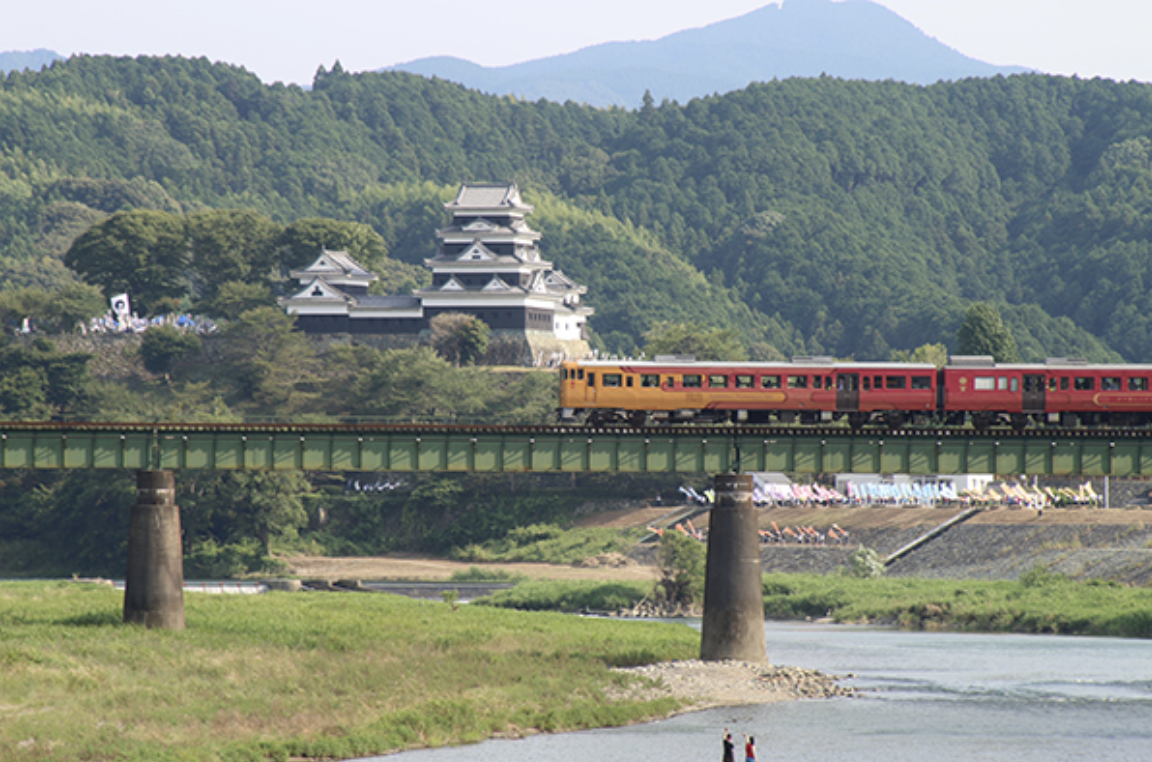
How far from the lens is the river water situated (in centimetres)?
5366

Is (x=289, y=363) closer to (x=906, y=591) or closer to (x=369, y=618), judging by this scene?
(x=906, y=591)

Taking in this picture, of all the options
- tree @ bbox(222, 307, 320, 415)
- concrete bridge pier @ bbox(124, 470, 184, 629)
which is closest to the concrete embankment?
tree @ bbox(222, 307, 320, 415)

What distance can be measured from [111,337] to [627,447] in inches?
4629

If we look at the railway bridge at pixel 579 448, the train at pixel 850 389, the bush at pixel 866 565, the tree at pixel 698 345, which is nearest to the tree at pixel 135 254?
the tree at pixel 698 345

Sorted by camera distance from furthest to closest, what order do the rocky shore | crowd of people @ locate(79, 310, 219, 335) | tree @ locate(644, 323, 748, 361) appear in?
1. crowd of people @ locate(79, 310, 219, 335)
2. tree @ locate(644, 323, 748, 361)
3. the rocky shore

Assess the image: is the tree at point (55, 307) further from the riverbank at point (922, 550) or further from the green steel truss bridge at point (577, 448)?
the green steel truss bridge at point (577, 448)

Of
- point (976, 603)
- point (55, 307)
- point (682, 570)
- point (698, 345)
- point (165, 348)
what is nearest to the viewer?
point (976, 603)

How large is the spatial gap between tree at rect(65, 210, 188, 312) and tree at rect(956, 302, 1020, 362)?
270 ft

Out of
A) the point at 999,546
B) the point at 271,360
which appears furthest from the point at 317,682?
the point at 271,360

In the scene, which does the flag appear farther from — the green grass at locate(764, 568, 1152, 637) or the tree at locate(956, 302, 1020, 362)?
the green grass at locate(764, 568, 1152, 637)

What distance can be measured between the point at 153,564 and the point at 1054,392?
126ft

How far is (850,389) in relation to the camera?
2923 inches

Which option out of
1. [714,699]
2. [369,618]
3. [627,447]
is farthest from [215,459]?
[714,699]

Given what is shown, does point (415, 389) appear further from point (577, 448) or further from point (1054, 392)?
point (1054, 392)
